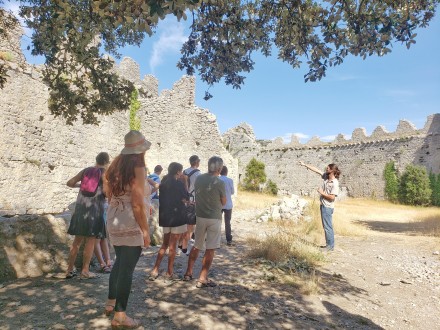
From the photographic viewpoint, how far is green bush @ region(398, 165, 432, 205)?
81.5 feet

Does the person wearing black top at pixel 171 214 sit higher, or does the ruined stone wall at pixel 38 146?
the ruined stone wall at pixel 38 146

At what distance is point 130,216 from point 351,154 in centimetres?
3059

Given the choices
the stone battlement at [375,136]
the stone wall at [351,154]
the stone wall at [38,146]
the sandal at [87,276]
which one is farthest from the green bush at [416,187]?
the sandal at [87,276]

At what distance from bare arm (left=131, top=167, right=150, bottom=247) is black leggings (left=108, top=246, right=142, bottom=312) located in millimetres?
237

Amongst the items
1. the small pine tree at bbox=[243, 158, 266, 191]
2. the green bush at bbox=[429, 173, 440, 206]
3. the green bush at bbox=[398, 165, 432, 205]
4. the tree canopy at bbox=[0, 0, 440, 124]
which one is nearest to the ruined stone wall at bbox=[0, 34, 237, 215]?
the tree canopy at bbox=[0, 0, 440, 124]

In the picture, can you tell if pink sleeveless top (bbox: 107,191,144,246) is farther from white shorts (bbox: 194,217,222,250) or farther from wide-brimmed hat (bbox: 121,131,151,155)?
white shorts (bbox: 194,217,222,250)

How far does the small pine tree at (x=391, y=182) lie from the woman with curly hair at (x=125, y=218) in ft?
92.3

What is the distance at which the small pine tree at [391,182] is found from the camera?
27066mm

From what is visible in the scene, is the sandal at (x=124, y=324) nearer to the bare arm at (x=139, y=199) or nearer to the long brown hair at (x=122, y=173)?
the bare arm at (x=139, y=199)

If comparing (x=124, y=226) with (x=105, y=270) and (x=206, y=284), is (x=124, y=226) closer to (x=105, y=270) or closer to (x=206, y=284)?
(x=206, y=284)

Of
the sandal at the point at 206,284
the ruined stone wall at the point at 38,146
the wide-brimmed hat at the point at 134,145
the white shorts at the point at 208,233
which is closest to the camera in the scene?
the wide-brimmed hat at the point at 134,145

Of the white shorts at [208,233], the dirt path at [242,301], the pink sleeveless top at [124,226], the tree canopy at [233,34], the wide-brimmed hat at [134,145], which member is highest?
the tree canopy at [233,34]

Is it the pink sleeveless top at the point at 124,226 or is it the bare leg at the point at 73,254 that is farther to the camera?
the bare leg at the point at 73,254

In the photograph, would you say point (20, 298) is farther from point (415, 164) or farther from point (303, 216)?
point (415, 164)
